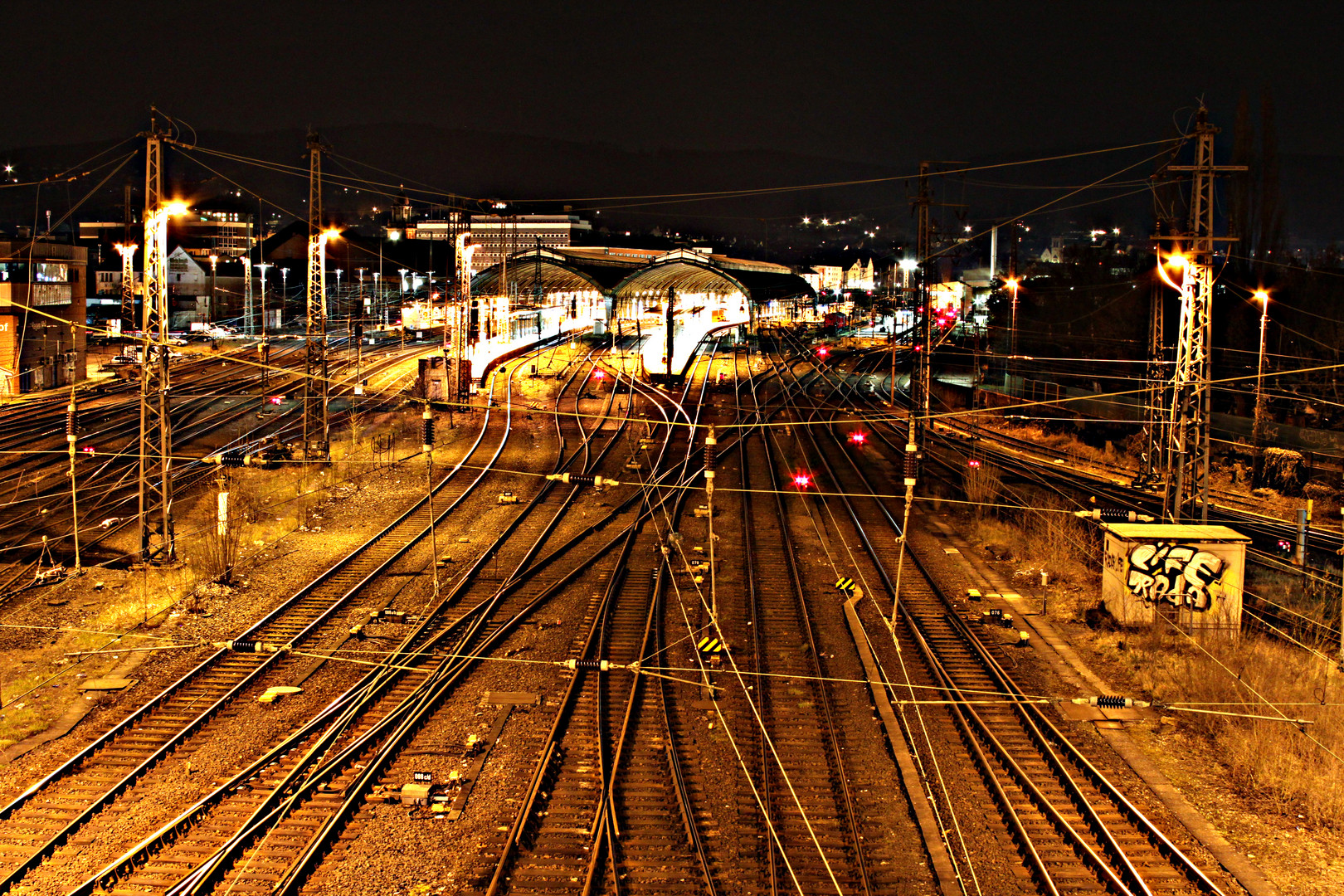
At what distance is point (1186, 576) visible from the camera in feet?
40.0

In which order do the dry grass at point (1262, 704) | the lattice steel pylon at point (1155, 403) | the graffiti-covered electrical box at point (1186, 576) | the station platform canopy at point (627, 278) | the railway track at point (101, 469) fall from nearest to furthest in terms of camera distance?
the dry grass at point (1262, 704) → the graffiti-covered electrical box at point (1186, 576) → the railway track at point (101, 469) → the lattice steel pylon at point (1155, 403) → the station platform canopy at point (627, 278)

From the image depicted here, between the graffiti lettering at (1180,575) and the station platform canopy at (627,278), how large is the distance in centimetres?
3290

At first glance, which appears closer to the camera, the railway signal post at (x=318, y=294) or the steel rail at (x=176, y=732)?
the steel rail at (x=176, y=732)

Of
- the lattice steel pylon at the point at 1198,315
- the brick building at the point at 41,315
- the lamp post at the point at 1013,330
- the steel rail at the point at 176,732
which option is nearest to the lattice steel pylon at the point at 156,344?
the steel rail at the point at 176,732

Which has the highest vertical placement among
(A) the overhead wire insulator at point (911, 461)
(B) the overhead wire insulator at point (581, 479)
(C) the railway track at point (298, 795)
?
(A) the overhead wire insulator at point (911, 461)

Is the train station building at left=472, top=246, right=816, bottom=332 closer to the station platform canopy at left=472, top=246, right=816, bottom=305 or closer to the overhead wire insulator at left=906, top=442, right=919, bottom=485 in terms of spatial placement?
the station platform canopy at left=472, top=246, right=816, bottom=305

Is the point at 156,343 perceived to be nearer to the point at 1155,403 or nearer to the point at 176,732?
the point at 176,732

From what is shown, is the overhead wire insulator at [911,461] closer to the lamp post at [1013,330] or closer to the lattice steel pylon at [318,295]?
the lattice steel pylon at [318,295]

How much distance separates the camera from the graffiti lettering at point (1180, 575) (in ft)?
39.7

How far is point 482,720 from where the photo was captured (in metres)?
9.95

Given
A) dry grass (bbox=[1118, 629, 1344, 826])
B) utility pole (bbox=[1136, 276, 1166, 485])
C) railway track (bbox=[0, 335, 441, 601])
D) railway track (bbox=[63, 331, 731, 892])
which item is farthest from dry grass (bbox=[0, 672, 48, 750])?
utility pole (bbox=[1136, 276, 1166, 485])

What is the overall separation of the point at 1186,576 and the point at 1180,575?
0.21ft

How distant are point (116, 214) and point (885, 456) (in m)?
99.3

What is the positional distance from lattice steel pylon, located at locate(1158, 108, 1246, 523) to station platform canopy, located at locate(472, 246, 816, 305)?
1268 inches
